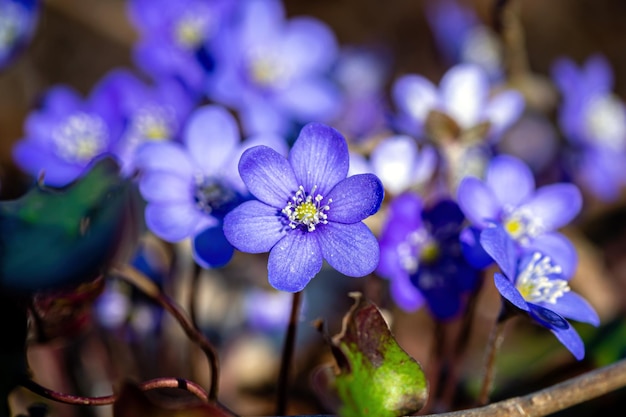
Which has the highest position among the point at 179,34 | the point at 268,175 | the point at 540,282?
the point at 179,34

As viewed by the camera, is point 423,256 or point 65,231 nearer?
point 65,231

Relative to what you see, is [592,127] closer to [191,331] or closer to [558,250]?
[558,250]

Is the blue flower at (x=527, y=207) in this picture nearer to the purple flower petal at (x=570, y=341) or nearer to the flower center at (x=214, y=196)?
the purple flower petal at (x=570, y=341)

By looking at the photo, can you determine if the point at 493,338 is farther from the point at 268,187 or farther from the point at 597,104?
the point at 597,104

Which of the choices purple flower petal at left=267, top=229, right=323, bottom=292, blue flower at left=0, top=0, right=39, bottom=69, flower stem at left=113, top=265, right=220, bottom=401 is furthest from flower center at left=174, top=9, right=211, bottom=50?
purple flower petal at left=267, top=229, right=323, bottom=292

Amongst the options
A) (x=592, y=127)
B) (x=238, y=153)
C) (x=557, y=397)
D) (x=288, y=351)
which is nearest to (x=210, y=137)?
(x=238, y=153)
